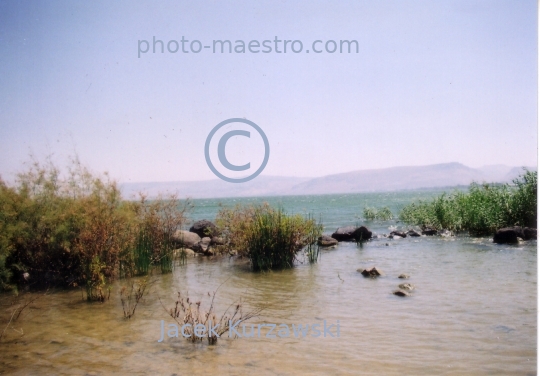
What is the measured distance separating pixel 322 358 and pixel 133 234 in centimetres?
503

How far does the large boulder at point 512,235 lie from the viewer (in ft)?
37.4

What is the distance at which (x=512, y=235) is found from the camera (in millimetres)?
11414

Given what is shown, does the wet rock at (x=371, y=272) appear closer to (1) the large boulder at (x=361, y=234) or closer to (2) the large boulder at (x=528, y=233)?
(2) the large boulder at (x=528, y=233)

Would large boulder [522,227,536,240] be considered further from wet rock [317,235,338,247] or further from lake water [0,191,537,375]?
wet rock [317,235,338,247]

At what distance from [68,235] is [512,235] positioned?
33.3 ft

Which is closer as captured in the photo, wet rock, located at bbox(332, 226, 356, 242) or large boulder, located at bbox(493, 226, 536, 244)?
large boulder, located at bbox(493, 226, 536, 244)

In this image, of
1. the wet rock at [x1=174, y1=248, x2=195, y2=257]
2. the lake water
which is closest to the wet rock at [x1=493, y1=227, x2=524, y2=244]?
the lake water

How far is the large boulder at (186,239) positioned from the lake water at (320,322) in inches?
99.4

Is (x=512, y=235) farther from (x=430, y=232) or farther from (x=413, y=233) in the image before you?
(x=413, y=233)

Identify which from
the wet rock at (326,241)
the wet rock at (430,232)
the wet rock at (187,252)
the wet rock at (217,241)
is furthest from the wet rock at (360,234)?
the wet rock at (187,252)

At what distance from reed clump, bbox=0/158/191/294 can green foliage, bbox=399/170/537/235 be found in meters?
9.33

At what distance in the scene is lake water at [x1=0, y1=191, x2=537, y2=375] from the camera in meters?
4.58

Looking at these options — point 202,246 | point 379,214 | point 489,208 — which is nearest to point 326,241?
point 202,246

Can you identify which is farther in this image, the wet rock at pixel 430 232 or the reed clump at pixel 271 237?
the wet rock at pixel 430 232
